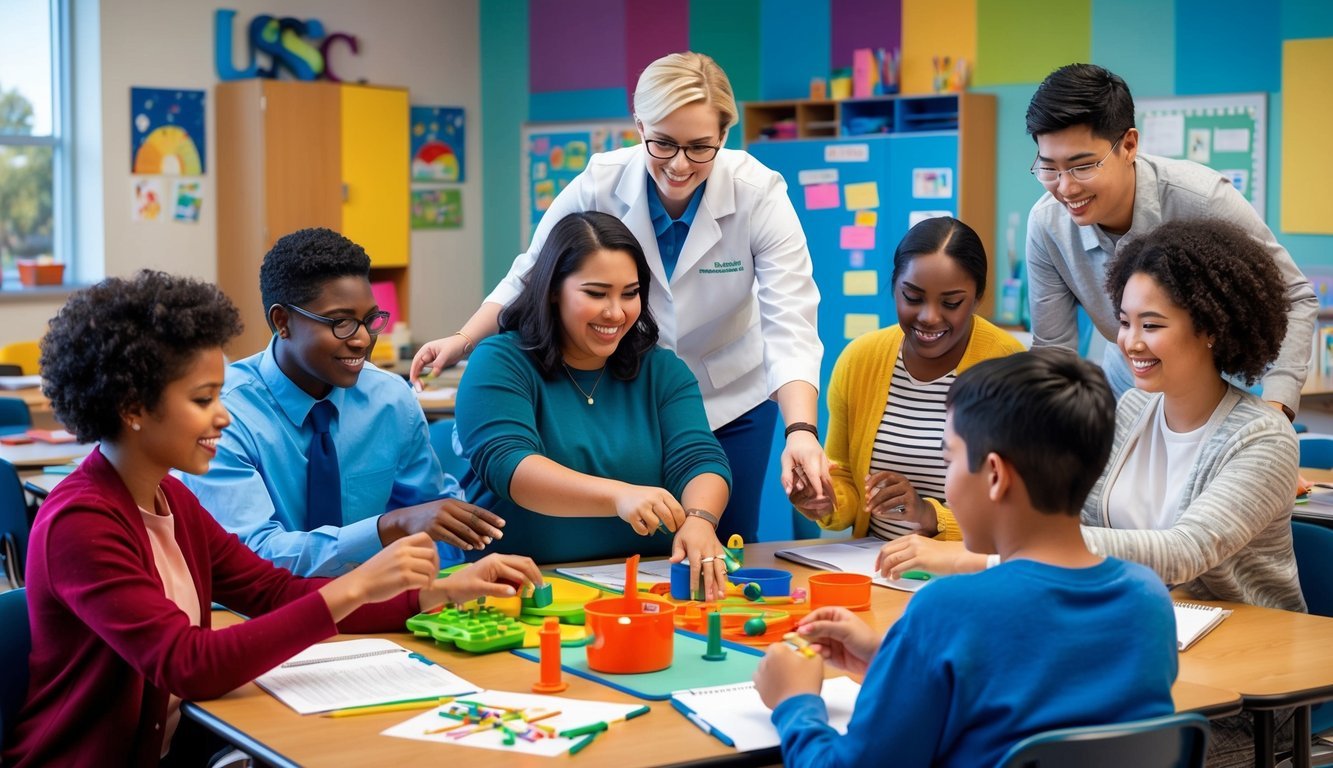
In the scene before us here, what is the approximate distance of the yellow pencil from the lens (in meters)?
1.76

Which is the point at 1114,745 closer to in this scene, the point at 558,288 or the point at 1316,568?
the point at 1316,568

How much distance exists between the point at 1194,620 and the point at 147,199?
665cm

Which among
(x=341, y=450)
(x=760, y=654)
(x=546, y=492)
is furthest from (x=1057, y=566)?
(x=341, y=450)

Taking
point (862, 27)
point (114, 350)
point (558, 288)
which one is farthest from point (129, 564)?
point (862, 27)

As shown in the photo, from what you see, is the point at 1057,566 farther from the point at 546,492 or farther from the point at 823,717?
the point at 546,492

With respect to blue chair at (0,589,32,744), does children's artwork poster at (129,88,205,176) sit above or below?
above

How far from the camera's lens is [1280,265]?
2865mm

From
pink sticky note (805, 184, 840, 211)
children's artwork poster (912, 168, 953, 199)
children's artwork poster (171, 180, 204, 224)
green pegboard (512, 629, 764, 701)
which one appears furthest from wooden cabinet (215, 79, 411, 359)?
green pegboard (512, 629, 764, 701)

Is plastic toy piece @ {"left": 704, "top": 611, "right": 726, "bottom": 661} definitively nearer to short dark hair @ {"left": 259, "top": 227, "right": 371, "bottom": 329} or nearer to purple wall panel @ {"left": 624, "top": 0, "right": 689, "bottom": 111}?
short dark hair @ {"left": 259, "top": 227, "right": 371, "bottom": 329}

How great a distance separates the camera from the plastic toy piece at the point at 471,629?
2047 millimetres

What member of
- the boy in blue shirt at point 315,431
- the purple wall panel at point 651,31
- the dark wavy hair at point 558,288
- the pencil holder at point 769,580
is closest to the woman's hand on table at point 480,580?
the boy in blue shirt at point 315,431

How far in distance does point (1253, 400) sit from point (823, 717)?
114cm

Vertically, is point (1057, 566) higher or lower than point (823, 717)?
higher

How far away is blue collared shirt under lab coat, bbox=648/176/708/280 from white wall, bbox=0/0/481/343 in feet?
16.8
